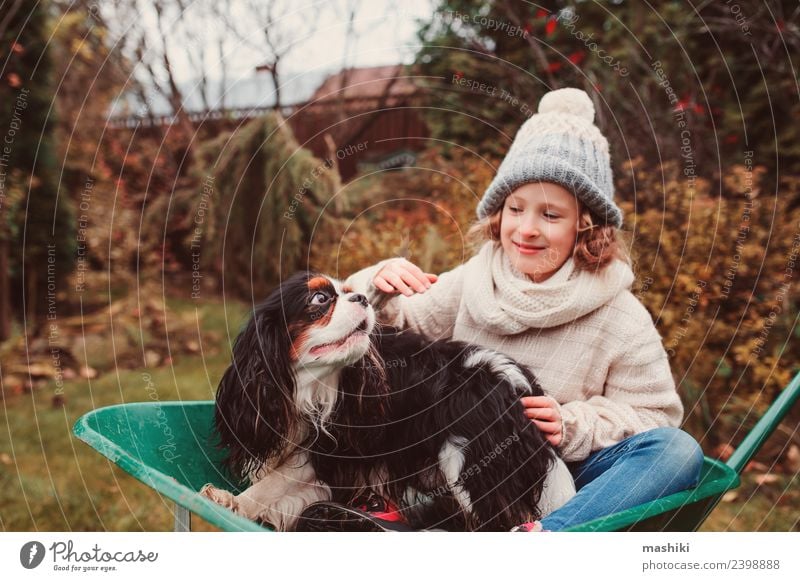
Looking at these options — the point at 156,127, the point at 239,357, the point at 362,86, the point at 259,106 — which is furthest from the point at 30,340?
the point at 239,357

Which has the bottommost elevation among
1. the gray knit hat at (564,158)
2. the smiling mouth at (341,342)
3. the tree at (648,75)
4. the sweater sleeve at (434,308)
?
the smiling mouth at (341,342)

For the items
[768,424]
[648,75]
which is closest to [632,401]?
[768,424]

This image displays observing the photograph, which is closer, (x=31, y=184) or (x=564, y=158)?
(x=564, y=158)

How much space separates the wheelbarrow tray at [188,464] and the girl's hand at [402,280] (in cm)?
46

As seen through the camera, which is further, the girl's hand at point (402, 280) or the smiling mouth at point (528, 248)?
the smiling mouth at point (528, 248)

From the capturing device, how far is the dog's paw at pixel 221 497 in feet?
4.44

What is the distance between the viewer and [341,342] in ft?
4.23

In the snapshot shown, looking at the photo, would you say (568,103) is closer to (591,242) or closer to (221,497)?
(591,242)

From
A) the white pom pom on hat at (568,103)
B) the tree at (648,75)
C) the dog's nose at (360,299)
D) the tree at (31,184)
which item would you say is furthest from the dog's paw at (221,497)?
the tree at (31,184)

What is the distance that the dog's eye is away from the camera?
4.21 ft

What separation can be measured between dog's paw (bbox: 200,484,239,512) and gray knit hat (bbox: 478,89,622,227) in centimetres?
79

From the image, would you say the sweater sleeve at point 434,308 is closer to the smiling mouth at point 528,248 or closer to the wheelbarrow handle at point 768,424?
the smiling mouth at point 528,248

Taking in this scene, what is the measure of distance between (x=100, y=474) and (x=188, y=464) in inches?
52.2

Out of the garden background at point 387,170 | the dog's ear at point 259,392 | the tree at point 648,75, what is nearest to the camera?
the dog's ear at point 259,392
